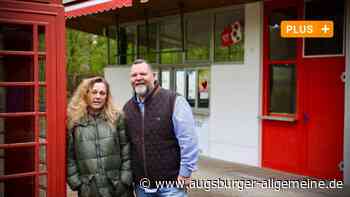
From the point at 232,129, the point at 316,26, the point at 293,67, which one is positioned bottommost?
the point at 232,129

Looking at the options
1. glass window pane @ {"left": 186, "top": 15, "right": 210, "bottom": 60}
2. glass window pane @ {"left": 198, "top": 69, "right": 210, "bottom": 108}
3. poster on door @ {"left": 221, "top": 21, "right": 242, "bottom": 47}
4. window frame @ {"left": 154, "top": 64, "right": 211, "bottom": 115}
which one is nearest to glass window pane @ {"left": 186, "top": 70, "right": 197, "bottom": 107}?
window frame @ {"left": 154, "top": 64, "right": 211, "bottom": 115}

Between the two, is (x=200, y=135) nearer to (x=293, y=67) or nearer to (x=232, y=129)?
(x=232, y=129)

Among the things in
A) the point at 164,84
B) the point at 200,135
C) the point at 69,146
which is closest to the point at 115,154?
the point at 69,146

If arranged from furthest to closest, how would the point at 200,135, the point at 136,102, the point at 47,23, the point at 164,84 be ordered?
the point at 164,84 → the point at 200,135 → the point at 136,102 → the point at 47,23

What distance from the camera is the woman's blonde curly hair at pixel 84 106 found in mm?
2979

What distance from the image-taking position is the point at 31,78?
304 cm

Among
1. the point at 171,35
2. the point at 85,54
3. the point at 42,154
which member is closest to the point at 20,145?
the point at 42,154

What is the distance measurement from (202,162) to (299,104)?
228 centimetres

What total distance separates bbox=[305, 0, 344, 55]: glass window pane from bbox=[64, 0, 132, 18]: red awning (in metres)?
2.96

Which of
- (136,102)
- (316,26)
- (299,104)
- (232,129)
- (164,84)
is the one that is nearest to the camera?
(136,102)

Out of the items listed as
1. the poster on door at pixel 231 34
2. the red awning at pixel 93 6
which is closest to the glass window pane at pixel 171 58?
the poster on door at pixel 231 34

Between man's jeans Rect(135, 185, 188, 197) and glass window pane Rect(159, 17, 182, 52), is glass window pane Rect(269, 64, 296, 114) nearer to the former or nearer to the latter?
glass window pane Rect(159, 17, 182, 52)

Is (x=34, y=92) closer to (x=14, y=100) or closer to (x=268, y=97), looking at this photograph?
(x=14, y=100)

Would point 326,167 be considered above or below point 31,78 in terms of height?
below
